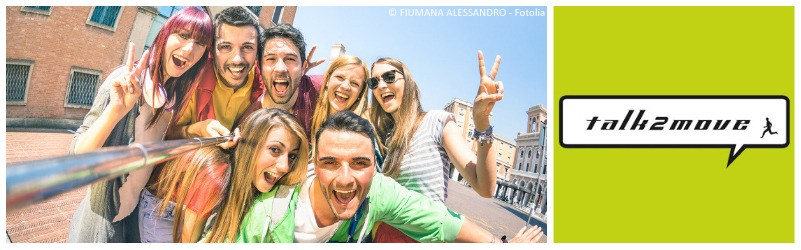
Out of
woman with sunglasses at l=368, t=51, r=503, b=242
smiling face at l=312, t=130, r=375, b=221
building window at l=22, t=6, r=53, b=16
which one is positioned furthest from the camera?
building window at l=22, t=6, r=53, b=16

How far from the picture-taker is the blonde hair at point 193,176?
3383 mm

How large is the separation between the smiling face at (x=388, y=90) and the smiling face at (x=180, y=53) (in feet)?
4.49

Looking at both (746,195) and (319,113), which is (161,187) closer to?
(319,113)

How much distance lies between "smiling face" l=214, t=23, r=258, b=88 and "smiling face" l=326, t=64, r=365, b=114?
657 millimetres

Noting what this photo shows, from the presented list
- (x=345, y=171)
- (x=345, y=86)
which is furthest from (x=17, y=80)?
(x=345, y=171)

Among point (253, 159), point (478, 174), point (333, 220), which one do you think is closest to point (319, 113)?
point (253, 159)

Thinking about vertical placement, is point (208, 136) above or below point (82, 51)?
below

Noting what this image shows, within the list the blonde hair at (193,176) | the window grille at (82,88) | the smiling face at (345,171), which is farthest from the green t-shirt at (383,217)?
the window grille at (82,88)

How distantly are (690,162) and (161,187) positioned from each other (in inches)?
161

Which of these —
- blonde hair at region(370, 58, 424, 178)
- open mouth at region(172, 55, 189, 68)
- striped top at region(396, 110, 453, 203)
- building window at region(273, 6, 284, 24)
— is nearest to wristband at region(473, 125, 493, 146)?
striped top at region(396, 110, 453, 203)

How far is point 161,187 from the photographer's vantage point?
3408mm

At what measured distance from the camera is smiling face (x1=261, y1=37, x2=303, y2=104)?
345 cm

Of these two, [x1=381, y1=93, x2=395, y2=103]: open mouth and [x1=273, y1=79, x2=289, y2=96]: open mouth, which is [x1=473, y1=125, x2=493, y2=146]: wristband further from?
[x1=273, y1=79, x2=289, y2=96]: open mouth

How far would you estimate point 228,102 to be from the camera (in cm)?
347
